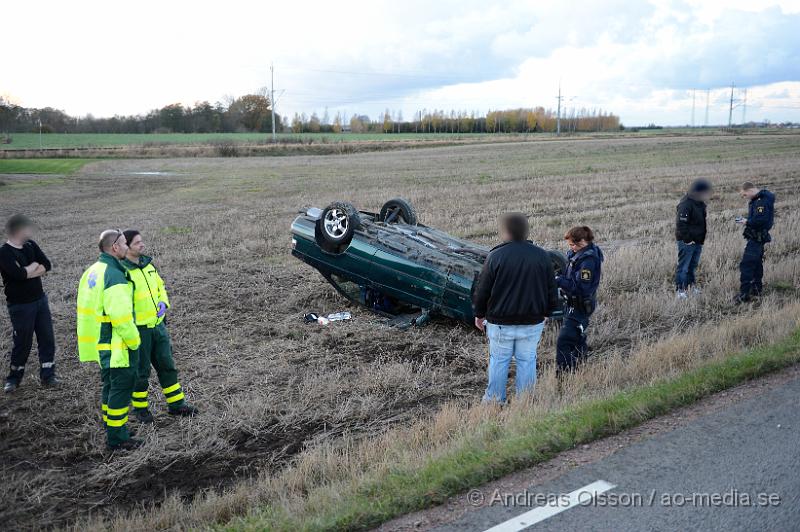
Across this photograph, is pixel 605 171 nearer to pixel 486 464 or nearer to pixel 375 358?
pixel 375 358

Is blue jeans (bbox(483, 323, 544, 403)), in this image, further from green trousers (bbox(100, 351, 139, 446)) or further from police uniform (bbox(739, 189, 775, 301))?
police uniform (bbox(739, 189, 775, 301))

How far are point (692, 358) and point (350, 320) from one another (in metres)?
4.36

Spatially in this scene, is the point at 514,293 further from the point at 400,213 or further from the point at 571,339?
the point at 400,213

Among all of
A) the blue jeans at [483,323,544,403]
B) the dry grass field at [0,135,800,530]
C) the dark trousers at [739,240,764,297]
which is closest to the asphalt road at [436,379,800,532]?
the dry grass field at [0,135,800,530]

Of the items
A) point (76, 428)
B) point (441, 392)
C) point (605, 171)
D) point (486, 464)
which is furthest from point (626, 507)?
point (605, 171)

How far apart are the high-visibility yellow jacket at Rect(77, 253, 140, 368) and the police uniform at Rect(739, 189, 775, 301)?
7.50 meters

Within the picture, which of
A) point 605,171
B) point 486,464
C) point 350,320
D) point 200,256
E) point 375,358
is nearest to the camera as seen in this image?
point 486,464

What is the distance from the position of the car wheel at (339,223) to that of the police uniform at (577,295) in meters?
3.36

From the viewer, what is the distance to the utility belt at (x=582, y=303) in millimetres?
5977

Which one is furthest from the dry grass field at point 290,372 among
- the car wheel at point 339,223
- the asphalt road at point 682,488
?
the car wheel at point 339,223

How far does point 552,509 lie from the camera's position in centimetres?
379

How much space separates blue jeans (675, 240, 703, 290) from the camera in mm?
9117

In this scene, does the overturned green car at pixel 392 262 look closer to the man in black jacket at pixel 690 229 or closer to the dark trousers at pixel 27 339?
the man in black jacket at pixel 690 229

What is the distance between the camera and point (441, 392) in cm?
648
